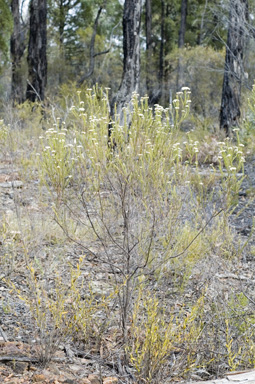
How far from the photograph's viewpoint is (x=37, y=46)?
39.2 ft

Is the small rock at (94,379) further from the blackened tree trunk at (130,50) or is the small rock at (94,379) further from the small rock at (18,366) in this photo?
the blackened tree trunk at (130,50)

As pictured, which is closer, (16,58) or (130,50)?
(130,50)

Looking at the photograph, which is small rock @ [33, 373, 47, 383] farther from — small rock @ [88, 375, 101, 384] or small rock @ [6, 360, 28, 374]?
small rock @ [88, 375, 101, 384]

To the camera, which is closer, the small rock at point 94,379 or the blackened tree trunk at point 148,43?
the small rock at point 94,379

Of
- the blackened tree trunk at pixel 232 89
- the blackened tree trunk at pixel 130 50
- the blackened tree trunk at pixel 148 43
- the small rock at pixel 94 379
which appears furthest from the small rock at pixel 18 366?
the blackened tree trunk at pixel 148 43

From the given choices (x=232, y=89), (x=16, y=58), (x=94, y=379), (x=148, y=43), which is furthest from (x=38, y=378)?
(x=148, y=43)

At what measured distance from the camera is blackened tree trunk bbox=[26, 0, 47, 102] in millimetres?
11719

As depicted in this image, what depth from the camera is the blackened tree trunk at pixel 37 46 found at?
1172 cm

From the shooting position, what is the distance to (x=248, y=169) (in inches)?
265

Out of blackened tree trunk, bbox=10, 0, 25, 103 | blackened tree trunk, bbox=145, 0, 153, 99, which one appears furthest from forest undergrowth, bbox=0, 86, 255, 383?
blackened tree trunk, bbox=145, 0, 153, 99

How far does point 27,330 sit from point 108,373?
0.63 meters

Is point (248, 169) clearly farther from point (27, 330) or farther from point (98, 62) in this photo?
point (98, 62)

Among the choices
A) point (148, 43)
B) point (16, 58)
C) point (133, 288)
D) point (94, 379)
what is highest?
point (148, 43)

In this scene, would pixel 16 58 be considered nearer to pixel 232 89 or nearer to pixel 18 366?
pixel 232 89
